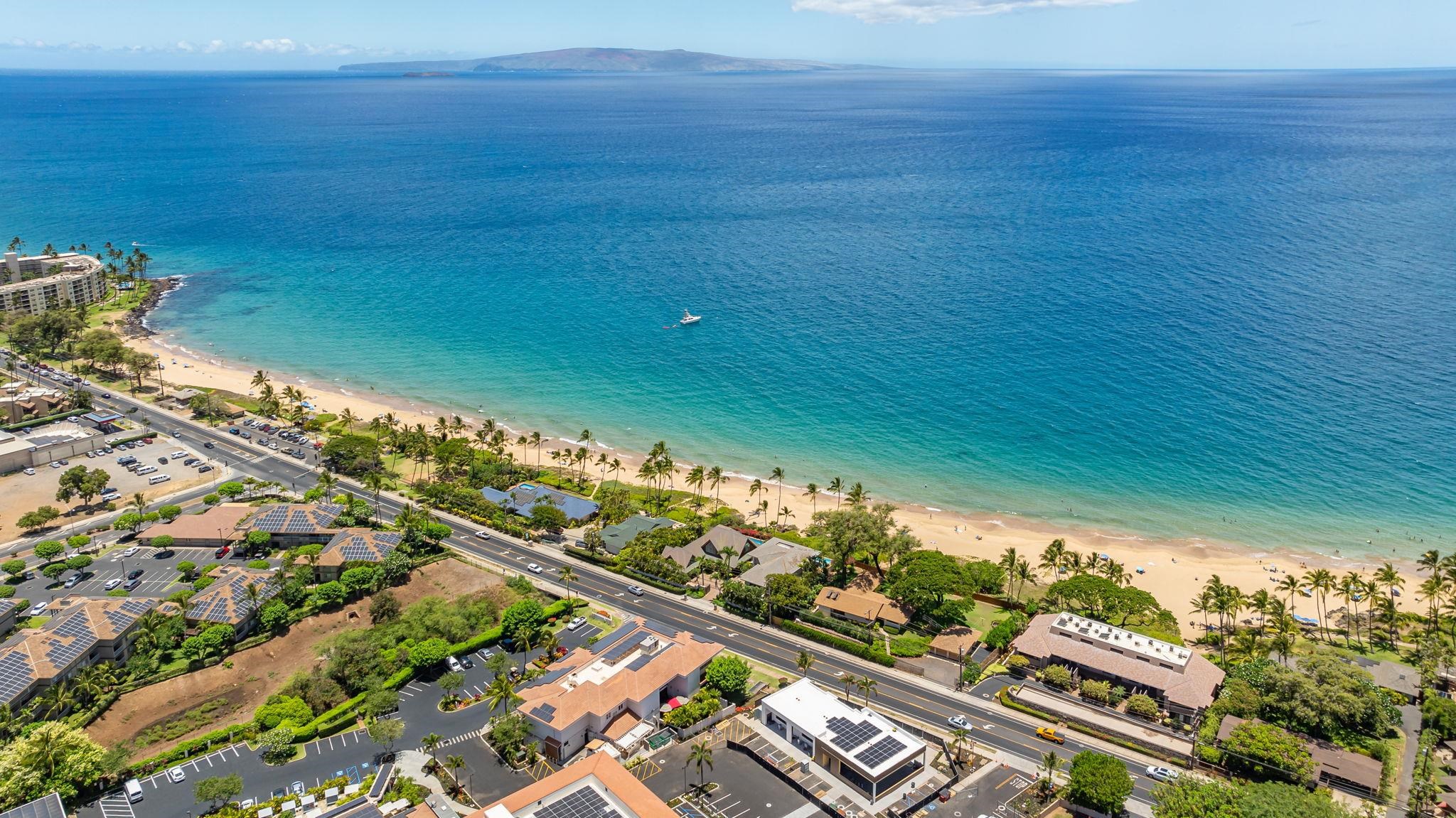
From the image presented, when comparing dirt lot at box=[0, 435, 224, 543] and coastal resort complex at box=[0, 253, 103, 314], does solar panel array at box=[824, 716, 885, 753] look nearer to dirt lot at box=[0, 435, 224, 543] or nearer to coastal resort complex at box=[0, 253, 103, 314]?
dirt lot at box=[0, 435, 224, 543]

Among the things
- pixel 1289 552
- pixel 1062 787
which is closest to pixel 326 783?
pixel 1062 787

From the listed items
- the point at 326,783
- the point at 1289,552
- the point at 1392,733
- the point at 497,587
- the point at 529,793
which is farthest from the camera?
the point at 1289,552

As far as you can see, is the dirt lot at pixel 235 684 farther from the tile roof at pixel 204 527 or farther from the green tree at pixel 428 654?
the tile roof at pixel 204 527

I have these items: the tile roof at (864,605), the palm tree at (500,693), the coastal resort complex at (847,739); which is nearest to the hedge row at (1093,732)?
the coastal resort complex at (847,739)

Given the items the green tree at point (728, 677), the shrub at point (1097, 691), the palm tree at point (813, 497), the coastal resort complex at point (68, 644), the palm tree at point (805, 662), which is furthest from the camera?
the palm tree at point (813, 497)

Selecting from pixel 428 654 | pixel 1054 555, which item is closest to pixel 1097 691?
pixel 1054 555

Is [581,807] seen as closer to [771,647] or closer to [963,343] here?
[771,647]

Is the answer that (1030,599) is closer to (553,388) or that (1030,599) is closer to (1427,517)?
(1427,517)
